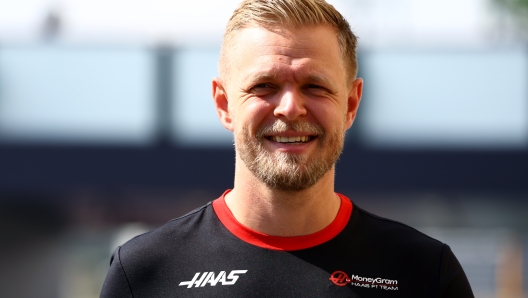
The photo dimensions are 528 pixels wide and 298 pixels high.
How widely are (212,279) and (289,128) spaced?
0.54 m

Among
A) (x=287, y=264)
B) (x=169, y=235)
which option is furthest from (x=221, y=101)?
(x=287, y=264)

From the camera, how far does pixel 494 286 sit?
15133 millimetres

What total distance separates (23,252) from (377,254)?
1203 centimetres

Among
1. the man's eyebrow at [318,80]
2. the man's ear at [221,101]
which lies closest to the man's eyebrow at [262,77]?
the man's eyebrow at [318,80]

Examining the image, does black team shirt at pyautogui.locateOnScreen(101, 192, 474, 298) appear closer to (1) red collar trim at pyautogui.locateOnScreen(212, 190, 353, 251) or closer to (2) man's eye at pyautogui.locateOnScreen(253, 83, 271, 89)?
(1) red collar trim at pyautogui.locateOnScreen(212, 190, 353, 251)

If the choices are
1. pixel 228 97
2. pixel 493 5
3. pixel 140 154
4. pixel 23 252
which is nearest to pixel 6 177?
pixel 140 154

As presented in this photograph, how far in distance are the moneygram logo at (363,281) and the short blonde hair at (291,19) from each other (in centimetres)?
64

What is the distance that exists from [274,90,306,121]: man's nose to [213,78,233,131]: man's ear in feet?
0.92

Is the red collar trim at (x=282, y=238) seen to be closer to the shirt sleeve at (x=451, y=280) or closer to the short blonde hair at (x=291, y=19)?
the shirt sleeve at (x=451, y=280)

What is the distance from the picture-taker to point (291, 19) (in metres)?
2.60

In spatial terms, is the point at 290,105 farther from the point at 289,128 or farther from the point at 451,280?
the point at 451,280

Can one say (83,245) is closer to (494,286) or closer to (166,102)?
(166,102)

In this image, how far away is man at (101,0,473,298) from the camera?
252 cm

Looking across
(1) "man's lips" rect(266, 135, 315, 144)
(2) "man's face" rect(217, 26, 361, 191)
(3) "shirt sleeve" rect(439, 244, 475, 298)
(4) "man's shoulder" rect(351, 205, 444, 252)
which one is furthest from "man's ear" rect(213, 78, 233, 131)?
(3) "shirt sleeve" rect(439, 244, 475, 298)
